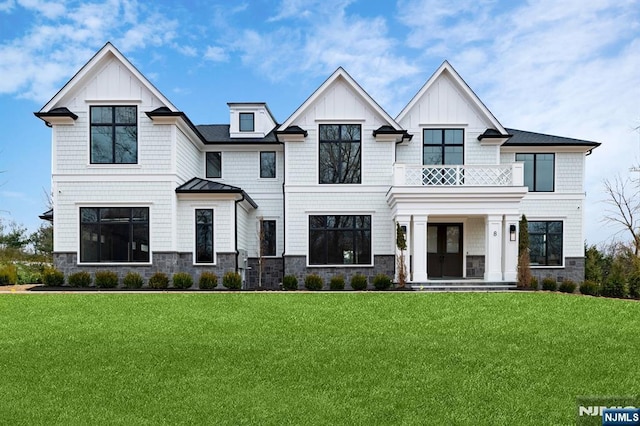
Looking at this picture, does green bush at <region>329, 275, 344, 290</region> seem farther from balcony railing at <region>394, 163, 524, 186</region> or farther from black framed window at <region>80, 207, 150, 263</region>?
black framed window at <region>80, 207, 150, 263</region>

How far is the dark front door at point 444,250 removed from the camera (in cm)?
2044

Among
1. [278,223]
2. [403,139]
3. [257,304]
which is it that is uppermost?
[403,139]

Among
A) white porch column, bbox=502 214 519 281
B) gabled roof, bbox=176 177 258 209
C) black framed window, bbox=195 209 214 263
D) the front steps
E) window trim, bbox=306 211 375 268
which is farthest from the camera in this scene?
window trim, bbox=306 211 375 268

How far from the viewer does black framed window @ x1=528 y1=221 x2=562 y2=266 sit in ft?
68.4

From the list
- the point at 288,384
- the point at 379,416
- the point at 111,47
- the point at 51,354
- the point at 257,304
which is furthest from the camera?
the point at 111,47

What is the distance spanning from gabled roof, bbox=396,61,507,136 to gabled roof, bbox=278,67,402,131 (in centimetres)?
88

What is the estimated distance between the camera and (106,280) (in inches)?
674

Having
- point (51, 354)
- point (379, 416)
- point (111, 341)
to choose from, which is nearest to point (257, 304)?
point (111, 341)

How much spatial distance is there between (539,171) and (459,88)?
5.16 metres

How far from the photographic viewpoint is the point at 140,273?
18.0 metres

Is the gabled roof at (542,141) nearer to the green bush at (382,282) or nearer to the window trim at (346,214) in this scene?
the window trim at (346,214)

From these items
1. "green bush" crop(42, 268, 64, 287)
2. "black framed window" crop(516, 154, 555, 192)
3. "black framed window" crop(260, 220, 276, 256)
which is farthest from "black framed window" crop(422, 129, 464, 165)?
"green bush" crop(42, 268, 64, 287)

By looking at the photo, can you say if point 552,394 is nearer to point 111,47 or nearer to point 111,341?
point 111,341

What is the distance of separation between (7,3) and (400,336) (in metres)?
17.0
